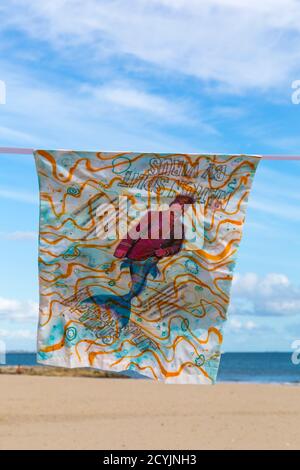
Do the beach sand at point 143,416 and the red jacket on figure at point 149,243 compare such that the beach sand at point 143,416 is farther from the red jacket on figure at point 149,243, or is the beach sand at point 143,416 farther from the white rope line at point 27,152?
the white rope line at point 27,152

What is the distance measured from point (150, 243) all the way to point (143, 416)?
5.84 metres

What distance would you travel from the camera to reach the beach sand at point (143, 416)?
341 inches

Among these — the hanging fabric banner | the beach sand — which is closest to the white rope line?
the hanging fabric banner

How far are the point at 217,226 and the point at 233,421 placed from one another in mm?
5542

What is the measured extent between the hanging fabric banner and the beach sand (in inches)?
133

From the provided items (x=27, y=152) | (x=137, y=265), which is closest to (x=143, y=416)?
Result: (x=137, y=265)

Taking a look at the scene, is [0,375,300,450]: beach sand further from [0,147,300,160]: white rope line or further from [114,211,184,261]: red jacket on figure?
[0,147,300,160]: white rope line

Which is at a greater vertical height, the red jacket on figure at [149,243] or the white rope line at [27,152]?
the white rope line at [27,152]

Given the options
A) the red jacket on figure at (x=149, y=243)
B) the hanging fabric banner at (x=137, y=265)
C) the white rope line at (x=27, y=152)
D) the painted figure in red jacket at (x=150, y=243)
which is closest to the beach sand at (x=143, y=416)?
the hanging fabric banner at (x=137, y=265)

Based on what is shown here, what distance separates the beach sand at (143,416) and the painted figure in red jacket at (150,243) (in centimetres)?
366

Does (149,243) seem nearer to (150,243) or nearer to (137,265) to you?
(150,243)

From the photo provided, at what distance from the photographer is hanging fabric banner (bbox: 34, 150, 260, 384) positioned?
529cm

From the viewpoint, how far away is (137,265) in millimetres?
5297

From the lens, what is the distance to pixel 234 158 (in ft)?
17.7
